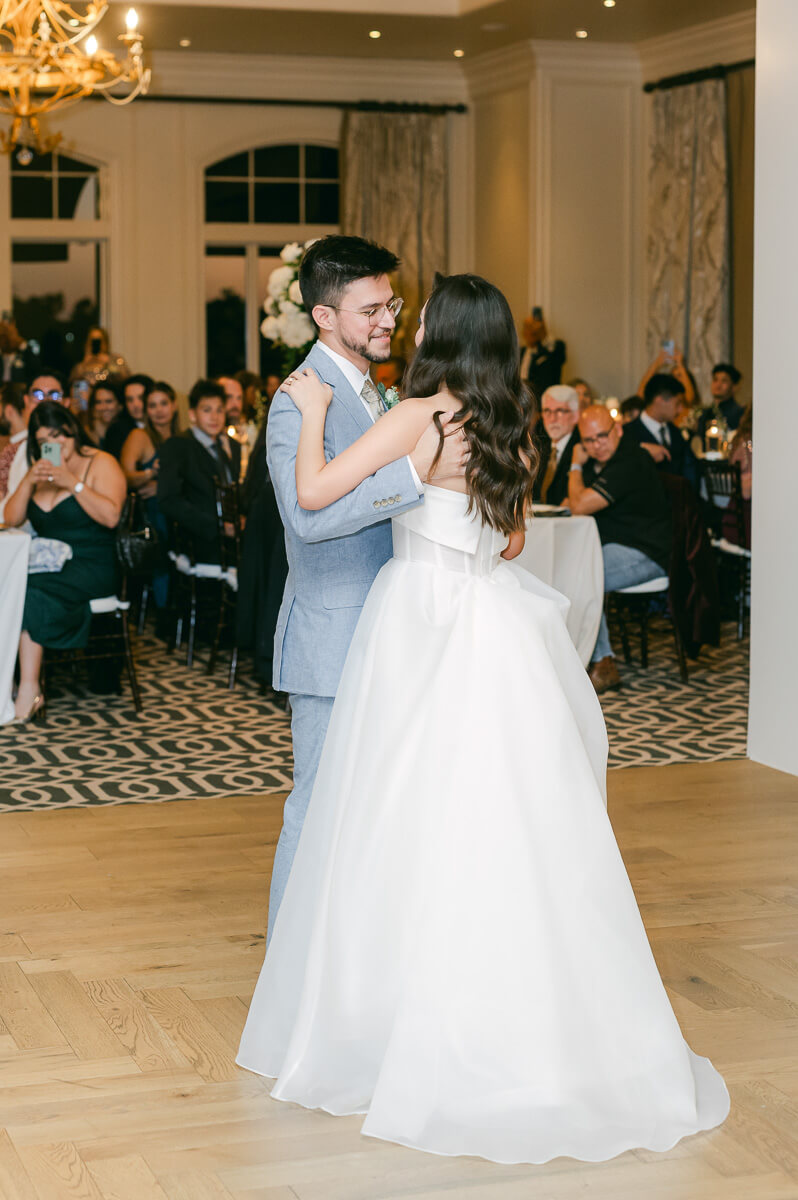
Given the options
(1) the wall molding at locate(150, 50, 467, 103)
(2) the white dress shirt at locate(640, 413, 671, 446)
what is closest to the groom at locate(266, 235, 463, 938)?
(2) the white dress shirt at locate(640, 413, 671, 446)

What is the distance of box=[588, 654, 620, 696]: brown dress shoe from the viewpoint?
7.05m

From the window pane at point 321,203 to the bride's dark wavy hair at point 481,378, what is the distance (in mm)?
11536

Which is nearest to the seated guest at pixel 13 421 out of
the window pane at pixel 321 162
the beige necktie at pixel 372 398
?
the beige necktie at pixel 372 398

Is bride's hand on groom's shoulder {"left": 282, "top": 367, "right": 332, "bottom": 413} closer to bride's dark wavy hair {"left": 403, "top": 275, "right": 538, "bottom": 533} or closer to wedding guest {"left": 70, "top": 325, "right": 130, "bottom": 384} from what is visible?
bride's dark wavy hair {"left": 403, "top": 275, "right": 538, "bottom": 533}

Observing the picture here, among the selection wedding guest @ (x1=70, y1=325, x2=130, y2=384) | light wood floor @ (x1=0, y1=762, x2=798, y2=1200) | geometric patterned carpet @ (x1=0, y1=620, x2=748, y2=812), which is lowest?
light wood floor @ (x1=0, y1=762, x2=798, y2=1200)

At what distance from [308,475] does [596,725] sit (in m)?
0.76

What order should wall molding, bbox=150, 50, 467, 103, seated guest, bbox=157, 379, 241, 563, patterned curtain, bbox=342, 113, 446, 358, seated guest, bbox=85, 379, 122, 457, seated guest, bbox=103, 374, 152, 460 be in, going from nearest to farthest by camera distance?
seated guest, bbox=157, 379, 241, 563 → seated guest, bbox=103, 374, 152, 460 → seated guest, bbox=85, 379, 122, 457 → wall molding, bbox=150, 50, 467, 103 → patterned curtain, bbox=342, 113, 446, 358

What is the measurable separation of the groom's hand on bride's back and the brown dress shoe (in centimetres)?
434

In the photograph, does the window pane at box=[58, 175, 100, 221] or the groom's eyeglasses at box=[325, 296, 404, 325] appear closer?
the groom's eyeglasses at box=[325, 296, 404, 325]

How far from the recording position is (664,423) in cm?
927

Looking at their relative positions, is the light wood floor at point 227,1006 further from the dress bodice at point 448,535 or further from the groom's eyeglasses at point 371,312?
the groom's eyeglasses at point 371,312

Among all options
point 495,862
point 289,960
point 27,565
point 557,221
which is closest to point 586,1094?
point 495,862

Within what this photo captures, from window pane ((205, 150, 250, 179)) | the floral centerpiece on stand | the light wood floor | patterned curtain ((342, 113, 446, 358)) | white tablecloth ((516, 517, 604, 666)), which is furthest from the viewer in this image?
window pane ((205, 150, 250, 179))

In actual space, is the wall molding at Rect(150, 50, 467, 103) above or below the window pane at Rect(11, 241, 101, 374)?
above
